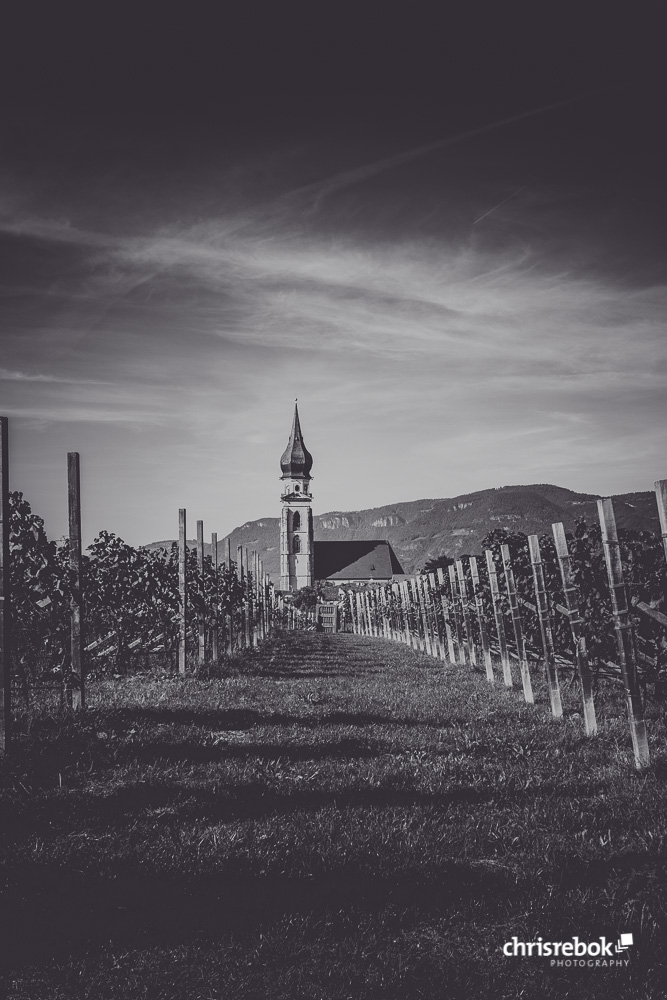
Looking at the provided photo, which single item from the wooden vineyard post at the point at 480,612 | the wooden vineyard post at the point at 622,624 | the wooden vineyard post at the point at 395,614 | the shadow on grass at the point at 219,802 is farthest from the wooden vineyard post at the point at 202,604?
the wooden vineyard post at the point at 395,614

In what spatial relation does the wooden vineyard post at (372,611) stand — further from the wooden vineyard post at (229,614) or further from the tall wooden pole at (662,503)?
the tall wooden pole at (662,503)

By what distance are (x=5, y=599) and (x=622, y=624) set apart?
560 centimetres

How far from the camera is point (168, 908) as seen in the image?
322 cm

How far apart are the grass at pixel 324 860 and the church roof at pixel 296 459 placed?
9752cm

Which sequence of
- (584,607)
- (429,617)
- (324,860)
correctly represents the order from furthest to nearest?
(429,617), (584,607), (324,860)

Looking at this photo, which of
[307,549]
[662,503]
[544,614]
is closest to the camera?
[662,503]

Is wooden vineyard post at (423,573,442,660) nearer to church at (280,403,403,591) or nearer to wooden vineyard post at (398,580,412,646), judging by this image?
wooden vineyard post at (398,580,412,646)

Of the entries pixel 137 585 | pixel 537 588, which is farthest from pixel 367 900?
pixel 137 585

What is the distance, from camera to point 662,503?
5051 millimetres

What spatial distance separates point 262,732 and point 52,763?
231 centimetres

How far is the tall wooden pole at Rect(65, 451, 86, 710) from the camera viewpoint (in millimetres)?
7340

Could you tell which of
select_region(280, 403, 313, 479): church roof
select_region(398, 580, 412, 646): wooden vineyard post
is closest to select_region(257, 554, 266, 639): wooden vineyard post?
select_region(398, 580, 412, 646): wooden vineyard post

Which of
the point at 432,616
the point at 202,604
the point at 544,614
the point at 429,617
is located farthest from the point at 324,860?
the point at 429,617

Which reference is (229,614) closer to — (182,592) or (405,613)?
(182,592)
